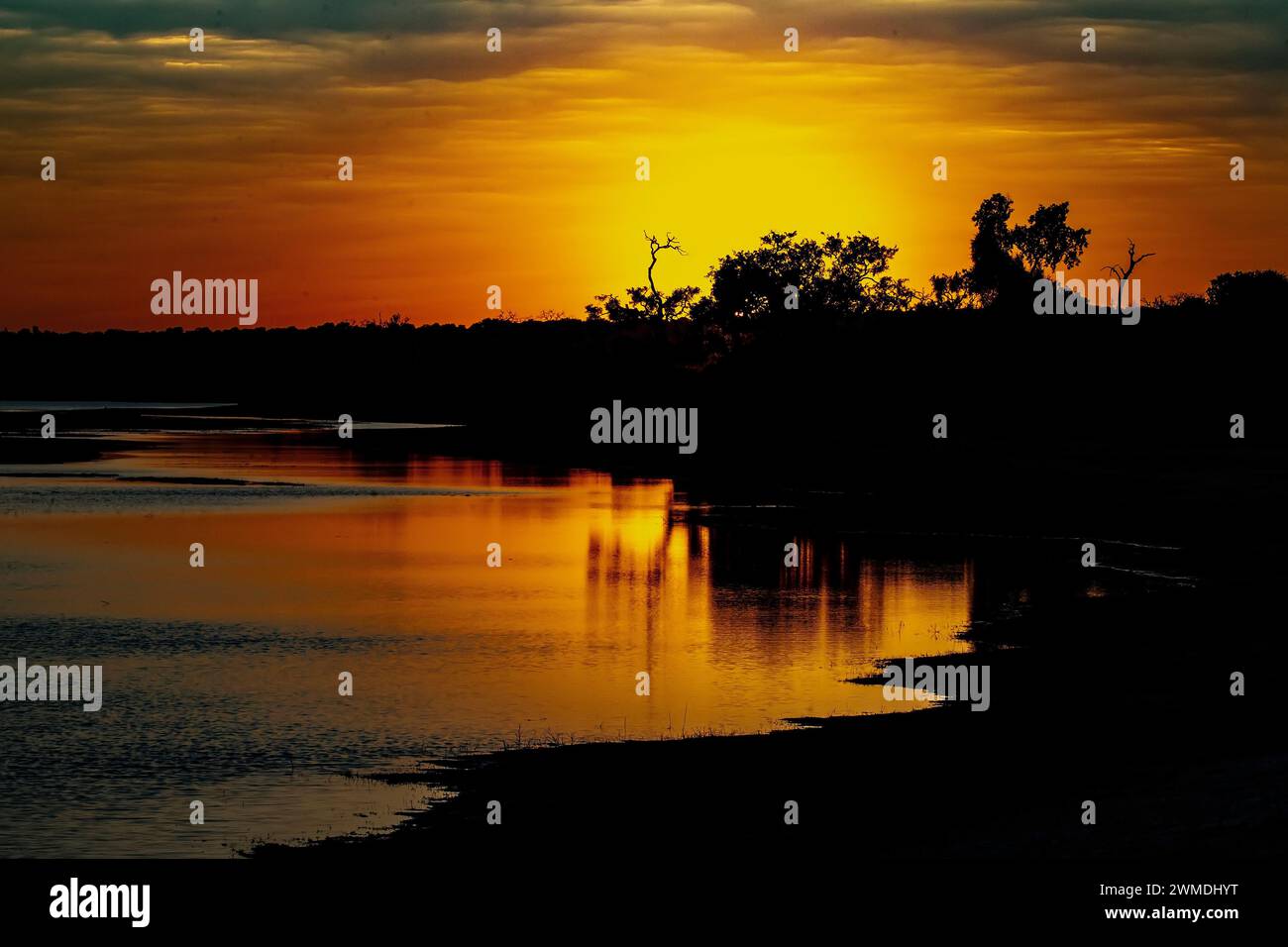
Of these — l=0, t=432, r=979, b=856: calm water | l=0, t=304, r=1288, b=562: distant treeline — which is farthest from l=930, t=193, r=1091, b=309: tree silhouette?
l=0, t=432, r=979, b=856: calm water

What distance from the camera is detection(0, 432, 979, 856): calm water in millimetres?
16812

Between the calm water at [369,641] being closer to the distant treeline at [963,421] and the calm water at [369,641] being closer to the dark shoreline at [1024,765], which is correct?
the dark shoreline at [1024,765]

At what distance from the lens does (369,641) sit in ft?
88.7

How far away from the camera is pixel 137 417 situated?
164 m

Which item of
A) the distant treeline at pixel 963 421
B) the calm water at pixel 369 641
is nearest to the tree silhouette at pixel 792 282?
the distant treeline at pixel 963 421

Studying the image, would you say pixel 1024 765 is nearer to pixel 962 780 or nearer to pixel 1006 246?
pixel 962 780

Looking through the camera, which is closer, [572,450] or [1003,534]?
[1003,534]

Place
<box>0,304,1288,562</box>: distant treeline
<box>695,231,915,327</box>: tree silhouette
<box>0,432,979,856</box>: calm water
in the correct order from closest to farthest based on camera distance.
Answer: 1. <box>0,432,979,856</box>: calm water
2. <box>0,304,1288,562</box>: distant treeline
3. <box>695,231,915,327</box>: tree silhouette

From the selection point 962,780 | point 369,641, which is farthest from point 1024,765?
point 369,641

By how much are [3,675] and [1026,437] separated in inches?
2566

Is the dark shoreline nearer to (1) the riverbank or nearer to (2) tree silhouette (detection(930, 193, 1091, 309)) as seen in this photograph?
(1) the riverbank

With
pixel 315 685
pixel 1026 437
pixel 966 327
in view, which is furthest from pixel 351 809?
pixel 966 327
